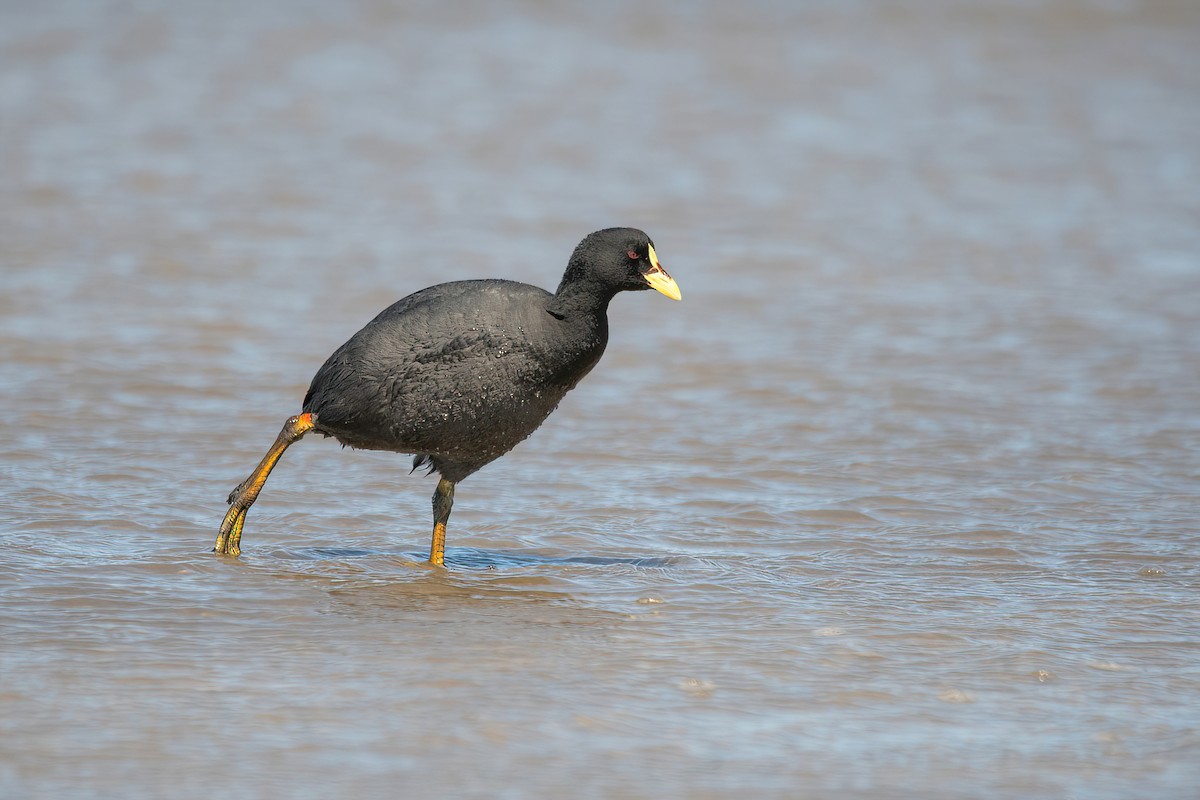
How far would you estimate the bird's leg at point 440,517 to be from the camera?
291 inches

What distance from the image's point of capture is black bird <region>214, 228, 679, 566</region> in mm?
7066

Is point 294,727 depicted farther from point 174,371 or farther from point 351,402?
point 174,371

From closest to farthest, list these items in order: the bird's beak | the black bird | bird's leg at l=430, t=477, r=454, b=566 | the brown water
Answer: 1. the brown water
2. the black bird
3. the bird's beak
4. bird's leg at l=430, t=477, r=454, b=566

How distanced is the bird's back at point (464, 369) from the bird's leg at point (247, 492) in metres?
0.22

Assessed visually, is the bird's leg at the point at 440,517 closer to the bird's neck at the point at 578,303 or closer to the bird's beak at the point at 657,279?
the bird's neck at the point at 578,303

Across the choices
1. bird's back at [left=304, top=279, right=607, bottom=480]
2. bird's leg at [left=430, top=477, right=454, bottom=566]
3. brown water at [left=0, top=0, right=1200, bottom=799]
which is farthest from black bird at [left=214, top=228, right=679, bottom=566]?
brown water at [left=0, top=0, right=1200, bottom=799]

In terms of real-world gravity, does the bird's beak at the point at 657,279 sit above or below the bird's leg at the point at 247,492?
above

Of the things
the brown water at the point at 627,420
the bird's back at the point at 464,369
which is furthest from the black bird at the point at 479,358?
the brown water at the point at 627,420

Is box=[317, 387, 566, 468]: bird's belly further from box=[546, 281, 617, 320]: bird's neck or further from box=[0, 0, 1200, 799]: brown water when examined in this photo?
box=[0, 0, 1200, 799]: brown water

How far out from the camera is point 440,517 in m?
7.45

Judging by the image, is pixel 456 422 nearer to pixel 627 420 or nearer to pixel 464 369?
pixel 464 369

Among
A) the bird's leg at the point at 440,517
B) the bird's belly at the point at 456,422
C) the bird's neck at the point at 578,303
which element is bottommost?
the bird's leg at the point at 440,517

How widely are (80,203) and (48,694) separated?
9.80 metres

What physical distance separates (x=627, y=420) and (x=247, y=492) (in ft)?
10.9
